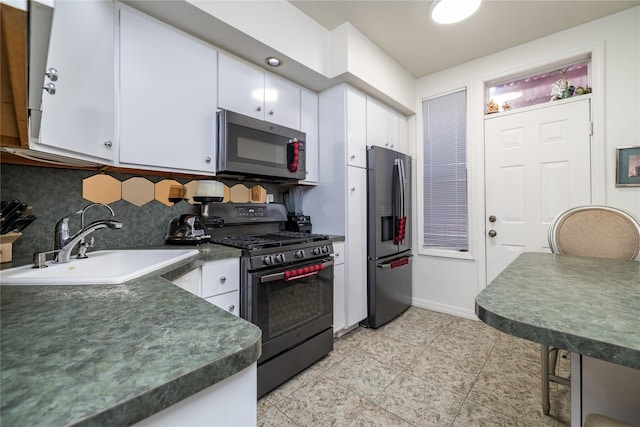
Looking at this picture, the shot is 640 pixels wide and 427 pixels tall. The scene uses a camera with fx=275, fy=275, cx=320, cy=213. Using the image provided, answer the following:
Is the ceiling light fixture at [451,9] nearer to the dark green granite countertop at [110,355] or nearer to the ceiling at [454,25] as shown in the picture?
the ceiling at [454,25]

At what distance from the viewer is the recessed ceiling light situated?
2.02 meters

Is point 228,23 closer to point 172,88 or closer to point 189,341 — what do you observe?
point 172,88

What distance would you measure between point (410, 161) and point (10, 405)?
3.25 metres

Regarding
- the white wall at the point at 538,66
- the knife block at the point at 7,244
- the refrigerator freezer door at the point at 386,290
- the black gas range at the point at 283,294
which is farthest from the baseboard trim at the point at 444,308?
the knife block at the point at 7,244

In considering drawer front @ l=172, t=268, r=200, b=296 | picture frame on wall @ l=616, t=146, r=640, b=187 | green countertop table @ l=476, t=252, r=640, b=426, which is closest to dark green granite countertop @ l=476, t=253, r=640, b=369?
green countertop table @ l=476, t=252, r=640, b=426

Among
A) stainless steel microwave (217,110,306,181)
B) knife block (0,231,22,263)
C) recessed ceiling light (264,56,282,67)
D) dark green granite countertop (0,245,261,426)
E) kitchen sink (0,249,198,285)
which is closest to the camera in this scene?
dark green granite countertop (0,245,261,426)

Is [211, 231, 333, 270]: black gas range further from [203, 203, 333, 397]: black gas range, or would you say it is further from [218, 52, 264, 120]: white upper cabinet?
[218, 52, 264, 120]: white upper cabinet

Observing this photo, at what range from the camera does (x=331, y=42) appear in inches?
90.9

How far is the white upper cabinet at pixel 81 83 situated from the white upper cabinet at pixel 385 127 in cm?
201

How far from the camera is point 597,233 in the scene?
1.59 meters

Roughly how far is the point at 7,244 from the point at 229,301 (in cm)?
101

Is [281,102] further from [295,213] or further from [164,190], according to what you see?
[164,190]

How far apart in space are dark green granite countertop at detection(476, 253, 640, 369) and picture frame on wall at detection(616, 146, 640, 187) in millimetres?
1501

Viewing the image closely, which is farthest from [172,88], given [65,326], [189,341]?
[189,341]
